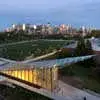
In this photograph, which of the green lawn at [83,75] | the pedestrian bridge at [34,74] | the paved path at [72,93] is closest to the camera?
the pedestrian bridge at [34,74]

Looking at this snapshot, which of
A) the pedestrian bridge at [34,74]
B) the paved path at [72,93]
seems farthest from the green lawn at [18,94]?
the paved path at [72,93]

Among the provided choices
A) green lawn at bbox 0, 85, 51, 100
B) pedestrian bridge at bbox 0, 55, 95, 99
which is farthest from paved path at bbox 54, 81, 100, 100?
green lawn at bbox 0, 85, 51, 100

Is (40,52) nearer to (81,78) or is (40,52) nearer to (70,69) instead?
(70,69)

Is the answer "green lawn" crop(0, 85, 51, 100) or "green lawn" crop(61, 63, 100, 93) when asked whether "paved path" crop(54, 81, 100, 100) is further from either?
"green lawn" crop(0, 85, 51, 100)

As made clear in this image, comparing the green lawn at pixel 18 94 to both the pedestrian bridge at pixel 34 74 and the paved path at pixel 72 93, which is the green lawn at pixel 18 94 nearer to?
the pedestrian bridge at pixel 34 74

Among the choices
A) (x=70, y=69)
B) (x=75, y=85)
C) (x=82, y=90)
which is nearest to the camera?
(x=82, y=90)

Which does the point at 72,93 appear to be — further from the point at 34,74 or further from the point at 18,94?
the point at 18,94

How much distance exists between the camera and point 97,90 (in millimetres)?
15883

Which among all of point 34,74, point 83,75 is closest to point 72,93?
point 34,74

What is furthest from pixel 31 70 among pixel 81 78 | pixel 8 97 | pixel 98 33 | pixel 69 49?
pixel 98 33

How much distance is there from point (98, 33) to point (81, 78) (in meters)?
24.6

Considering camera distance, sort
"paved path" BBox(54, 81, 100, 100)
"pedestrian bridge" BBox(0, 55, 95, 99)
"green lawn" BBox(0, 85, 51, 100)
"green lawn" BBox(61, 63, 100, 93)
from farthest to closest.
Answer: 1. "green lawn" BBox(61, 63, 100, 93)
2. "paved path" BBox(54, 81, 100, 100)
3. "pedestrian bridge" BBox(0, 55, 95, 99)
4. "green lawn" BBox(0, 85, 51, 100)

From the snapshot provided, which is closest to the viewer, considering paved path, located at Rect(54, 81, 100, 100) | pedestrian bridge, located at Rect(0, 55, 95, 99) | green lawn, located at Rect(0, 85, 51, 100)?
green lawn, located at Rect(0, 85, 51, 100)

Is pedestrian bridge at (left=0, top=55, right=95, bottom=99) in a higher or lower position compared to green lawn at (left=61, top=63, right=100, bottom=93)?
higher
